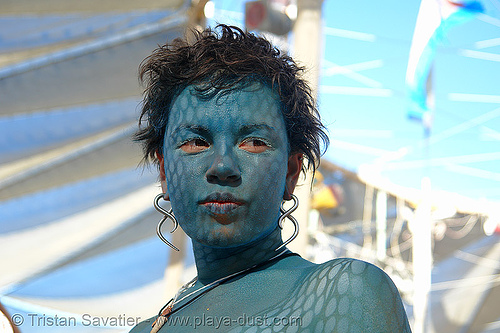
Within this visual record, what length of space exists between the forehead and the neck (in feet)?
0.69

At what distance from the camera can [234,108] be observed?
3.42 ft

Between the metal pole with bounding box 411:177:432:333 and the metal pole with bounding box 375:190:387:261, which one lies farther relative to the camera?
the metal pole with bounding box 375:190:387:261

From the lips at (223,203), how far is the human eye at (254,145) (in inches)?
3.4

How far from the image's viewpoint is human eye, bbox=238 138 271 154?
103 cm

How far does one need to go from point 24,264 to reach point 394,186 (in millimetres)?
10646

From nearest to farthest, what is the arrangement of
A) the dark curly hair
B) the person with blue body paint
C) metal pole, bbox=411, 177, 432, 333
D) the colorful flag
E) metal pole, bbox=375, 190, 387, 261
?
the person with blue body paint < the dark curly hair < the colorful flag < metal pole, bbox=411, 177, 432, 333 < metal pole, bbox=375, 190, 387, 261

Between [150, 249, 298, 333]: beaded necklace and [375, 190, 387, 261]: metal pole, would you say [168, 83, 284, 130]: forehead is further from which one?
[375, 190, 387, 261]: metal pole

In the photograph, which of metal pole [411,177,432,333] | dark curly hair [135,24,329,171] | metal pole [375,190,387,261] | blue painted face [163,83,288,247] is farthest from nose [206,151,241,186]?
metal pole [375,190,387,261]

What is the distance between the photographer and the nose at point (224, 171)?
3.21 ft

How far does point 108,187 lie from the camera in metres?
5.05

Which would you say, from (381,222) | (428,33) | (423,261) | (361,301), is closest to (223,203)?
(361,301)

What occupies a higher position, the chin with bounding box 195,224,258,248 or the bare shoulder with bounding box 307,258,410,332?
the bare shoulder with bounding box 307,258,410,332

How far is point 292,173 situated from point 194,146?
21 cm

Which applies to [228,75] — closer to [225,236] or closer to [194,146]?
[194,146]
